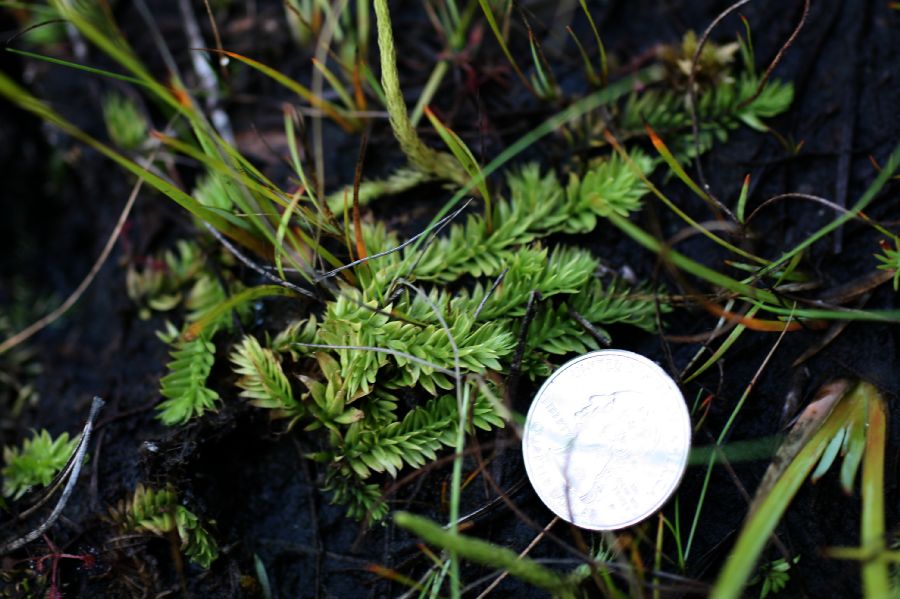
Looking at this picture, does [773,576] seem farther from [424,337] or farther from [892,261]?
[424,337]

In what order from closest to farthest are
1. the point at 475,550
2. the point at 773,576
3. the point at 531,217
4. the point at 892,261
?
the point at 475,550
the point at 773,576
the point at 892,261
the point at 531,217

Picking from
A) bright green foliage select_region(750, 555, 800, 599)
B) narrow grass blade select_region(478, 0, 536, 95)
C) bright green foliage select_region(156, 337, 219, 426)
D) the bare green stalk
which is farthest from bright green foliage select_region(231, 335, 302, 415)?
bright green foliage select_region(750, 555, 800, 599)

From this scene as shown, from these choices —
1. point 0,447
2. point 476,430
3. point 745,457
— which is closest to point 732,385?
point 745,457

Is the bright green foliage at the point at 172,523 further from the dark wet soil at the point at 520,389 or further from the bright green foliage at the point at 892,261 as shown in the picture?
the bright green foliage at the point at 892,261

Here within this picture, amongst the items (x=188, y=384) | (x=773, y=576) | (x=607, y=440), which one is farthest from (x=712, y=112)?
(x=188, y=384)

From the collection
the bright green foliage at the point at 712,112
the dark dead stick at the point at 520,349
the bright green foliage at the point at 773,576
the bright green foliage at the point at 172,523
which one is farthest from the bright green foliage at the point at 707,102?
the bright green foliage at the point at 172,523

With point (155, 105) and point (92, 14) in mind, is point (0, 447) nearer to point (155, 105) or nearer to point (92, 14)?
point (155, 105)

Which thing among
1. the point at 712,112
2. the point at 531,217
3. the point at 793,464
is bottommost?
the point at 793,464
